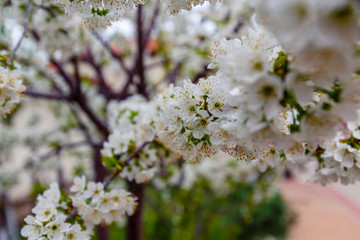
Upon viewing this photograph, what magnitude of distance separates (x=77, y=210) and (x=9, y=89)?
0.49 m

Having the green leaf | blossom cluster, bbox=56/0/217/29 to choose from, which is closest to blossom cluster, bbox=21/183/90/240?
the green leaf

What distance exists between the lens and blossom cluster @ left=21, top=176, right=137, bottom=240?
958mm

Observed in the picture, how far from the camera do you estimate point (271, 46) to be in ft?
2.21

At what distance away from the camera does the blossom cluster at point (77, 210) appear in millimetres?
958

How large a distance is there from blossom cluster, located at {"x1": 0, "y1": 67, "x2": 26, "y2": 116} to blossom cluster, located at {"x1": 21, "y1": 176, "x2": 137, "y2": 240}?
0.35 meters

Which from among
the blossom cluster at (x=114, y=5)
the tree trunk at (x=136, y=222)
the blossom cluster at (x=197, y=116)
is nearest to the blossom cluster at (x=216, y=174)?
the tree trunk at (x=136, y=222)

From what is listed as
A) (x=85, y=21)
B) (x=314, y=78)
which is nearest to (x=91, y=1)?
(x=85, y=21)

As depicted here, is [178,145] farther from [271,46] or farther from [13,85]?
[13,85]

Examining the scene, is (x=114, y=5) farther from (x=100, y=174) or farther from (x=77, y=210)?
(x=100, y=174)

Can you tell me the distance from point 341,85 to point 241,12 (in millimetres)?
2417

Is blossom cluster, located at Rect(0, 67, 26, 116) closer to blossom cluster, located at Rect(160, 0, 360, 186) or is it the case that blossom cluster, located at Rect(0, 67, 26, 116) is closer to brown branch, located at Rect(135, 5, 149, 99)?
blossom cluster, located at Rect(160, 0, 360, 186)

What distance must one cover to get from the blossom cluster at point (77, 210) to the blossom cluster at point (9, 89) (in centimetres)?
35

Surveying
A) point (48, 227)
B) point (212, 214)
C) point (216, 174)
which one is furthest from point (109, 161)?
point (212, 214)

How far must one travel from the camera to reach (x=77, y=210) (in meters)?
1.07
